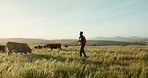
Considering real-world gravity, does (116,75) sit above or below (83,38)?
below

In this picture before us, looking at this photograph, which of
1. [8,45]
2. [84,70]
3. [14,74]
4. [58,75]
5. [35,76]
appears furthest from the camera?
[8,45]

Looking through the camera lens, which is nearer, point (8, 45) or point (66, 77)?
point (66, 77)

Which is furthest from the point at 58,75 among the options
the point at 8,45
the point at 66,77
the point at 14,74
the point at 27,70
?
the point at 8,45

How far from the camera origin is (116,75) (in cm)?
805

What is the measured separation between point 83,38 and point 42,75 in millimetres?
11459

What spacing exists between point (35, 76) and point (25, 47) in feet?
49.0

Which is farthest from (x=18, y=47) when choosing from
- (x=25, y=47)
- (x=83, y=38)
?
(x=83, y=38)

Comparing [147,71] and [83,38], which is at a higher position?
[83,38]

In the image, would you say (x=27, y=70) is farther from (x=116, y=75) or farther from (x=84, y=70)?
(x=116, y=75)

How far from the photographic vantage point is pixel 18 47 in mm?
21219

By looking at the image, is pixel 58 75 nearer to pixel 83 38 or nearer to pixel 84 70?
pixel 84 70

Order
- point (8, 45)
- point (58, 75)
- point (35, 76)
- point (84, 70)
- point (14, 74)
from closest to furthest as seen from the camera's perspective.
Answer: point (14, 74), point (35, 76), point (58, 75), point (84, 70), point (8, 45)

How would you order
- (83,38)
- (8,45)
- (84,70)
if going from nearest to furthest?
(84,70)
(83,38)
(8,45)

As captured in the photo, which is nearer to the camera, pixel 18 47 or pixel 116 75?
pixel 116 75
